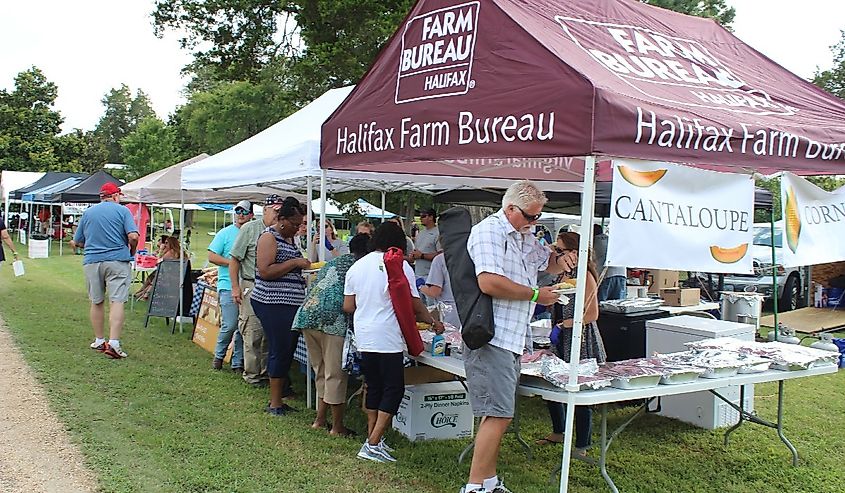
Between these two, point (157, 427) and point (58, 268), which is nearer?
point (157, 427)

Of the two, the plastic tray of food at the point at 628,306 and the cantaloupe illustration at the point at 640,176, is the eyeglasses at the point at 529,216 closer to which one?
the cantaloupe illustration at the point at 640,176

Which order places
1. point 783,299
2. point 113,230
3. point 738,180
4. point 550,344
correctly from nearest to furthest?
point 738,180, point 550,344, point 113,230, point 783,299

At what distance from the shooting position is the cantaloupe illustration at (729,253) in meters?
3.93

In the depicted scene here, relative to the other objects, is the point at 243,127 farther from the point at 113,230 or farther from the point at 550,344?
the point at 550,344

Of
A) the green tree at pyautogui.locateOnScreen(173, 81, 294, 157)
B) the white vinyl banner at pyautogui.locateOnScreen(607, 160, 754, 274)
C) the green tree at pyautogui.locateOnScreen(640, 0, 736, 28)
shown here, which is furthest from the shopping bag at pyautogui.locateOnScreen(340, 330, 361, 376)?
the green tree at pyautogui.locateOnScreen(173, 81, 294, 157)

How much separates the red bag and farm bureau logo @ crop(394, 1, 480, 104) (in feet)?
3.49

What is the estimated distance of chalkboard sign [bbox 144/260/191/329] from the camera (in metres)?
9.90

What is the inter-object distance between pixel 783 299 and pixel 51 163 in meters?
36.9

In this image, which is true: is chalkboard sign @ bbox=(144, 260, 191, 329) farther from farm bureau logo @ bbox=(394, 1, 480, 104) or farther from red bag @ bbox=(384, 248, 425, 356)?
red bag @ bbox=(384, 248, 425, 356)

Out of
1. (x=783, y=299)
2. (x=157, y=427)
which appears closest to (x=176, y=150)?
(x=783, y=299)

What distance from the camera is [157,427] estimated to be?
5375 millimetres

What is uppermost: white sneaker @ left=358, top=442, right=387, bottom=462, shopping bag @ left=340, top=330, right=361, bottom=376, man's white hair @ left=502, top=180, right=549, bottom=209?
man's white hair @ left=502, top=180, right=549, bottom=209

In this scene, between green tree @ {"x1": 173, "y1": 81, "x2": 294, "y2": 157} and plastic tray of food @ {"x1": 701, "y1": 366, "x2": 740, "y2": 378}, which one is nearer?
plastic tray of food @ {"x1": 701, "y1": 366, "x2": 740, "y2": 378}

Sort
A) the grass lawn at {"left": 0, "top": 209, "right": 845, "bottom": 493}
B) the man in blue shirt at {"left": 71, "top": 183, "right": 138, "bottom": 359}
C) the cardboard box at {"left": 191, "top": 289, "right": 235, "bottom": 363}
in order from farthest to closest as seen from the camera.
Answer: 1. the cardboard box at {"left": 191, "top": 289, "right": 235, "bottom": 363}
2. the man in blue shirt at {"left": 71, "top": 183, "right": 138, "bottom": 359}
3. the grass lawn at {"left": 0, "top": 209, "right": 845, "bottom": 493}
